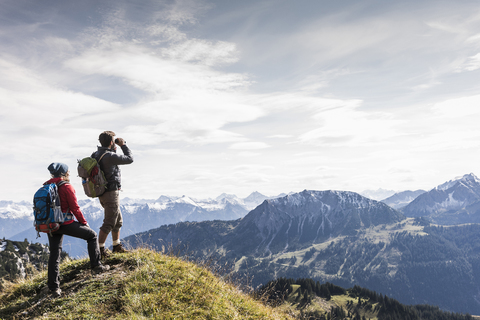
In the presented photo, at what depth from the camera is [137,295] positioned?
6977 millimetres

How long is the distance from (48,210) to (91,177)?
5.49 ft

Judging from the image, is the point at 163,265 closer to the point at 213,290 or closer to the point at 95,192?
the point at 213,290

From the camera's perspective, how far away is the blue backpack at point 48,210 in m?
7.96

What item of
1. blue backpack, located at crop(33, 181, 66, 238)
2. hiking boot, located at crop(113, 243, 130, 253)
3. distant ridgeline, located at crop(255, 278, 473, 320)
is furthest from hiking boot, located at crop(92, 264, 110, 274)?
distant ridgeline, located at crop(255, 278, 473, 320)

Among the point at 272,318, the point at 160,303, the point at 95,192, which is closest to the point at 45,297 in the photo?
the point at 95,192

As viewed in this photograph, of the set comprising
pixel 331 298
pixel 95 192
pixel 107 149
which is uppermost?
Answer: pixel 107 149

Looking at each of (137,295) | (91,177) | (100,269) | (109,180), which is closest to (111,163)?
(109,180)

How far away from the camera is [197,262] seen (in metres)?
10.5

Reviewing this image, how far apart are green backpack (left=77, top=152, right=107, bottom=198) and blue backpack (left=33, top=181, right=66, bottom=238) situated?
3.14 ft

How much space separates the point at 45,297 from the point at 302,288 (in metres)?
173

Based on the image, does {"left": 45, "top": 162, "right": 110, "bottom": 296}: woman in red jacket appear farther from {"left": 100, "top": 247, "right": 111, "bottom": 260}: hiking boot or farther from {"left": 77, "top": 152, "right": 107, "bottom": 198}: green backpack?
{"left": 100, "top": 247, "right": 111, "bottom": 260}: hiking boot

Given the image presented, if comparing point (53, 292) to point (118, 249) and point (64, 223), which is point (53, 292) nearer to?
A: point (64, 223)

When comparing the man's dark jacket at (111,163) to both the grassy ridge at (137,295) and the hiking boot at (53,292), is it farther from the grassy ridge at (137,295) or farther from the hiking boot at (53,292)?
the hiking boot at (53,292)

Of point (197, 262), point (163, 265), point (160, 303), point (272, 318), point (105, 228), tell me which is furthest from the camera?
point (197, 262)
